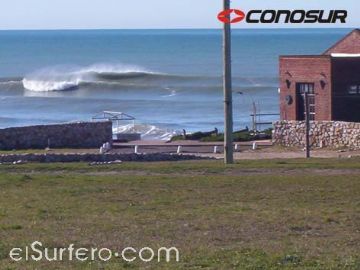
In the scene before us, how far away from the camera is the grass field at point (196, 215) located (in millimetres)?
10773

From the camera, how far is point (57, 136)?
38000 millimetres

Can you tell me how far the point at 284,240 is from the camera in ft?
38.9

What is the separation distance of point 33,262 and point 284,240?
110 inches

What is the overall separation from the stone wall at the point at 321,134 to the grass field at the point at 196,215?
15656mm

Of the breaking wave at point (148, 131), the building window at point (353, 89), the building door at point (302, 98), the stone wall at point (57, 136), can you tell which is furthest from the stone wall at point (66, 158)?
the breaking wave at point (148, 131)

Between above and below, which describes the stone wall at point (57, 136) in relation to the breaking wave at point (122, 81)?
below

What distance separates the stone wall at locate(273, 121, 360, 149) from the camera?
120ft

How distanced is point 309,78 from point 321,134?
6022 mm

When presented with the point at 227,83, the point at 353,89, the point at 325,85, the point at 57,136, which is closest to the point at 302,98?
the point at 325,85

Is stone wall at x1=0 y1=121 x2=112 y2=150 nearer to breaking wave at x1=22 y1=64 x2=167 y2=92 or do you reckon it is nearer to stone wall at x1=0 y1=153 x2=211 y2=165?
stone wall at x1=0 y1=153 x2=211 y2=165

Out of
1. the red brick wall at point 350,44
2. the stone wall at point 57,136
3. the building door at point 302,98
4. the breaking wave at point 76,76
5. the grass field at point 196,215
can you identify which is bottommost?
the grass field at point 196,215

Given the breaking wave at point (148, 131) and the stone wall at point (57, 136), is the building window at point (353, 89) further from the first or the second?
the stone wall at point (57, 136)

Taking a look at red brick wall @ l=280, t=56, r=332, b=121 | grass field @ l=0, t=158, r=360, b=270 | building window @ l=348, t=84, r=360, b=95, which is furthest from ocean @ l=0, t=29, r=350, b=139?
grass field @ l=0, t=158, r=360, b=270

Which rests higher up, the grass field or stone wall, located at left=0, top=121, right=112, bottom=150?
stone wall, located at left=0, top=121, right=112, bottom=150
